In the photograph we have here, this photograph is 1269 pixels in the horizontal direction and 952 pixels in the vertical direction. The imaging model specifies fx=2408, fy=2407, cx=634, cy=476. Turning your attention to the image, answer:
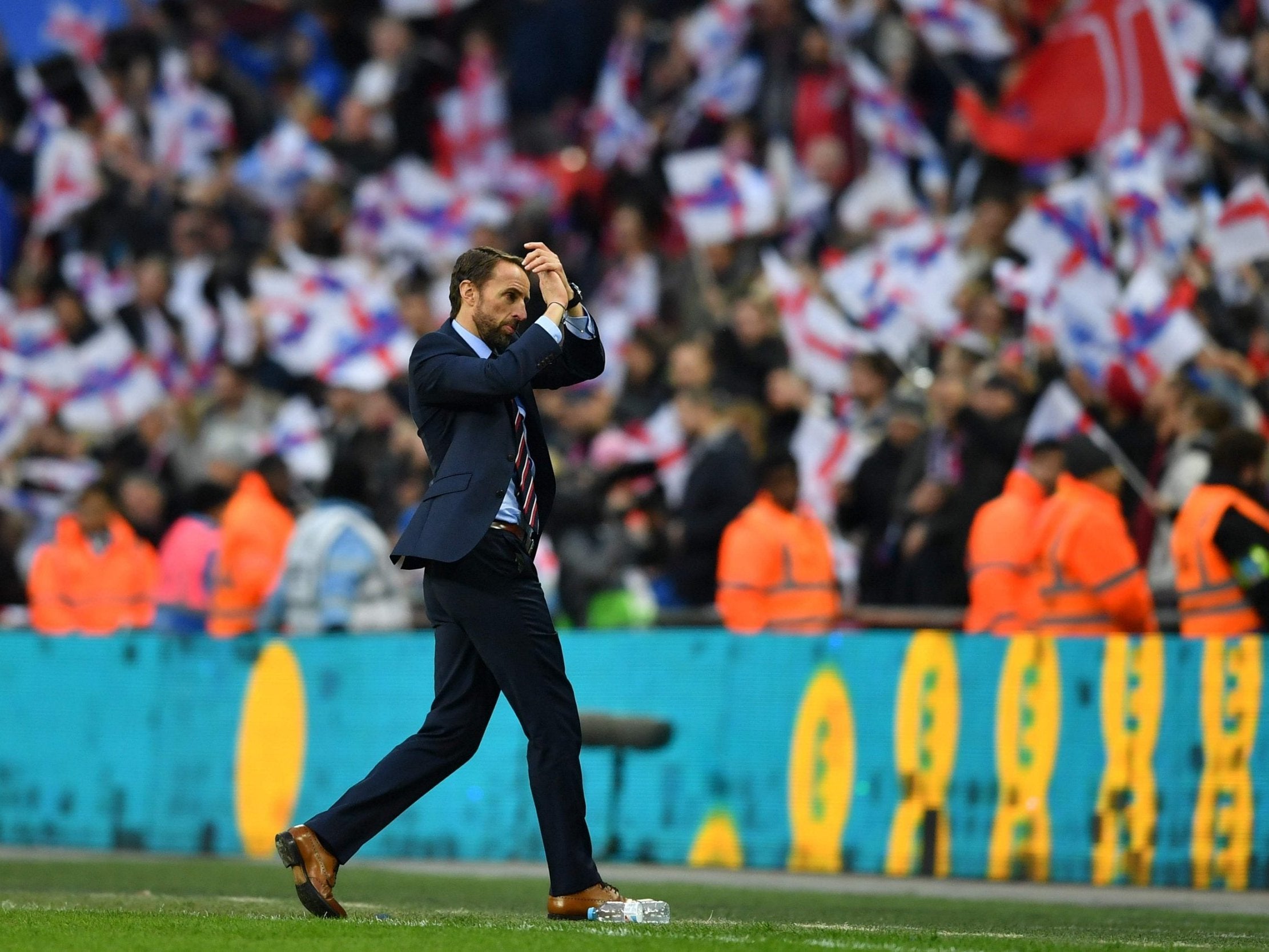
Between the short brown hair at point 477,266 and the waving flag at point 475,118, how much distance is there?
45.9 ft

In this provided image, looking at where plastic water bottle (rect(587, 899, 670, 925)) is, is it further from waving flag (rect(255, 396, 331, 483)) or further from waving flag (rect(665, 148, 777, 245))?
waving flag (rect(255, 396, 331, 483))

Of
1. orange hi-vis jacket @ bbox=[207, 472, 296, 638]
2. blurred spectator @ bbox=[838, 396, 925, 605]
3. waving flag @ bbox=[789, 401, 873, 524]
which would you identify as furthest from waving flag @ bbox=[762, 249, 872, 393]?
orange hi-vis jacket @ bbox=[207, 472, 296, 638]

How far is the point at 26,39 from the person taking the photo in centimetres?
2525

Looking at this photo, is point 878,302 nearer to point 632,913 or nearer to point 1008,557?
point 1008,557

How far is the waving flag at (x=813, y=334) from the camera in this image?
650 inches

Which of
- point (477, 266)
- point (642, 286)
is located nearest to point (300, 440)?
Result: point (642, 286)

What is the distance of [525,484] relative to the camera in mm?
8453

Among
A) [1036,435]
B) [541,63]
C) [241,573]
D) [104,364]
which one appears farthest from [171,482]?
[1036,435]

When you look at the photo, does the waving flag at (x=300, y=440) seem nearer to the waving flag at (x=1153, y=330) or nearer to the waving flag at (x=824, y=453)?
the waving flag at (x=824, y=453)

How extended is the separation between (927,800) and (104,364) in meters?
10.8

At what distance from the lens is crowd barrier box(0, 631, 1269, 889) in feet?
38.4

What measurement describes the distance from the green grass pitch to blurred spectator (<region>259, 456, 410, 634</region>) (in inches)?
72.9

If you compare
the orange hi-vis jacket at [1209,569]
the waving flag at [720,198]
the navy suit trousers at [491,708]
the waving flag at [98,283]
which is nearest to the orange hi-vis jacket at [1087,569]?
the orange hi-vis jacket at [1209,569]

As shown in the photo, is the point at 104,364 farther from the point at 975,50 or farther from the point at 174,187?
the point at 975,50
